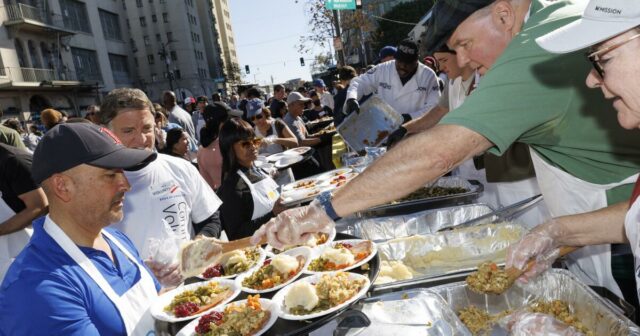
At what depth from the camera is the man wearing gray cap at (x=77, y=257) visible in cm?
131

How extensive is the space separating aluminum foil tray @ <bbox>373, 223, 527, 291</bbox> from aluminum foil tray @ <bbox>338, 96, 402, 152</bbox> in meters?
2.11

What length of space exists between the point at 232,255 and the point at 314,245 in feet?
1.52

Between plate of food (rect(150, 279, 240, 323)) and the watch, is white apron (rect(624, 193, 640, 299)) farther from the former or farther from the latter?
plate of food (rect(150, 279, 240, 323))

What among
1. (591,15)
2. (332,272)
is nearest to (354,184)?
(332,272)

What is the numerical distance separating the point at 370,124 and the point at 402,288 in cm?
277

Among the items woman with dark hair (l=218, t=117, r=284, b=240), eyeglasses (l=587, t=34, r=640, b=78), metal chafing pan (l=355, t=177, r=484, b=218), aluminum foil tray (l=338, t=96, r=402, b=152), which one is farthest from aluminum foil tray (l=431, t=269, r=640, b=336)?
aluminum foil tray (l=338, t=96, r=402, b=152)

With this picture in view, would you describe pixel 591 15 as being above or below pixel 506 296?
above

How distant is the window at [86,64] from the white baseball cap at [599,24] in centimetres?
3279

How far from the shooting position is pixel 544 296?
1.56 metres

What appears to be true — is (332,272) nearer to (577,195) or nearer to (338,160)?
(577,195)

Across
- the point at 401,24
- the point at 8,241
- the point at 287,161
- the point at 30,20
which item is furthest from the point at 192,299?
the point at 401,24

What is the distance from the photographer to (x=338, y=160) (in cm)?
561

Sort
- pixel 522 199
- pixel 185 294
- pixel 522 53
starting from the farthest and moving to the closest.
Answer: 1. pixel 522 199
2. pixel 185 294
3. pixel 522 53

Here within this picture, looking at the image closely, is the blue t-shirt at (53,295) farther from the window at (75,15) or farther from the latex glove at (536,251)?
the window at (75,15)
